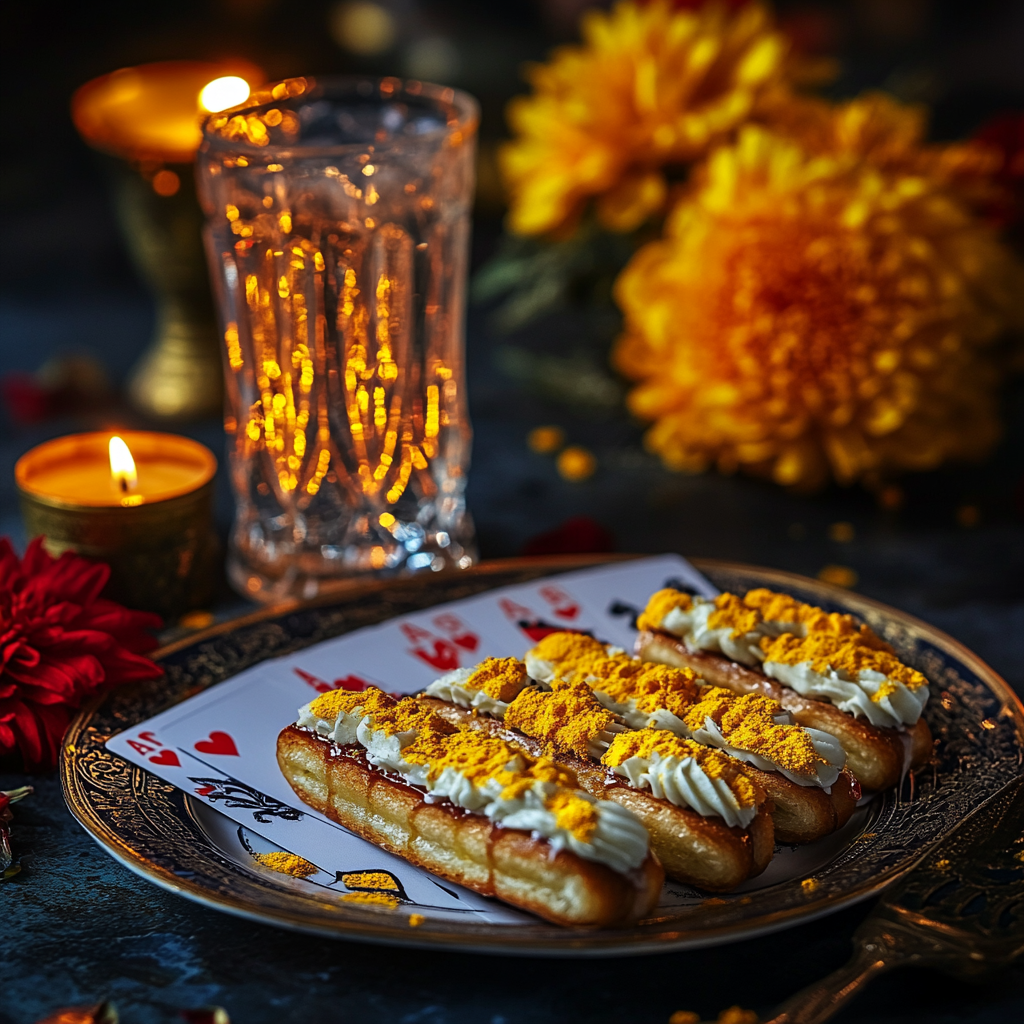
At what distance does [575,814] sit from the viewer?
924 mm

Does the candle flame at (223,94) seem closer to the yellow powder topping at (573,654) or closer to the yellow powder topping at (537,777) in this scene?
the yellow powder topping at (573,654)

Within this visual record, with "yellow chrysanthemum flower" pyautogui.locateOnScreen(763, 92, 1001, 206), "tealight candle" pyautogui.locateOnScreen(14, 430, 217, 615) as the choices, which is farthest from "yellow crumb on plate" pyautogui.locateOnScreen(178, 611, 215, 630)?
"yellow chrysanthemum flower" pyautogui.locateOnScreen(763, 92, 1001, 206)

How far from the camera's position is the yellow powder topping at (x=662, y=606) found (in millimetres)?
1283

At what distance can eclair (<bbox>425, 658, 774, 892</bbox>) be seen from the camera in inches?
38.5

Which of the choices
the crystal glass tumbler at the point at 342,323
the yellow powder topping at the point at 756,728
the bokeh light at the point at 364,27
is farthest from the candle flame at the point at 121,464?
the bokeh light at the point at 364,27

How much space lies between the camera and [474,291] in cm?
213

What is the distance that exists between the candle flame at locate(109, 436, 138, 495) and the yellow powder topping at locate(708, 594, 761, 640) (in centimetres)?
70

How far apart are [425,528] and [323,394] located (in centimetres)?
22

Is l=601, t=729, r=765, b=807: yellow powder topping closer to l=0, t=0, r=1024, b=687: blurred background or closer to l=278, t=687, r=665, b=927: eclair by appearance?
A: l=278, t=687, r=665, b=927: eclair

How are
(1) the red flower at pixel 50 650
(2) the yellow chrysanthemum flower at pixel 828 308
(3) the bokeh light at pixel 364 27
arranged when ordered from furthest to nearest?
(3) the bokeh light at pixel 364 27, (2) the yellow chrysanthemum flower at pixel 828 308, (1) the red flower at pixel 50 650

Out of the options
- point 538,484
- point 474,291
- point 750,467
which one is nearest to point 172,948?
point 538,484

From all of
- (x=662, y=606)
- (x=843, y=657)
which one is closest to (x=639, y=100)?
(x=662, y=606)

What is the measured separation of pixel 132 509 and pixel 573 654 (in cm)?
54

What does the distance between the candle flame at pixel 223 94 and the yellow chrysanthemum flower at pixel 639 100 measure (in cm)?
42
